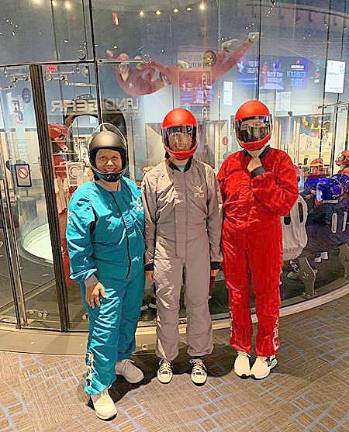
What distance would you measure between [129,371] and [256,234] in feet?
3.39

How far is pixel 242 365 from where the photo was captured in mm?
2236

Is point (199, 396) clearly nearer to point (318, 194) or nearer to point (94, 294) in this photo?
point (94, 294)

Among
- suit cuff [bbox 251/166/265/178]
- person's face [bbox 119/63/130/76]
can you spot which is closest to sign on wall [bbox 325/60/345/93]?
person's face [bbox 119/63/130/76]

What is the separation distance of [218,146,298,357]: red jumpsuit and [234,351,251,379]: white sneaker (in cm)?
5

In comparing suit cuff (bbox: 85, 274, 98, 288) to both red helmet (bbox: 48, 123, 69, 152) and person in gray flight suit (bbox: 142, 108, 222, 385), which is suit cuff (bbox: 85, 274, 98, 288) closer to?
person in gray flight suit (bbox: 142, 108, 222, 385)

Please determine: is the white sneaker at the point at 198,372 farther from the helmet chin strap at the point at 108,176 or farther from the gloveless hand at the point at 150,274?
the helmet chin strap at the point at 108,176

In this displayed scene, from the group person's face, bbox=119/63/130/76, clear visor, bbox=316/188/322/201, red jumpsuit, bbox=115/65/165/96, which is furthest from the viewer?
clear visor, bbox=316/188/322/201

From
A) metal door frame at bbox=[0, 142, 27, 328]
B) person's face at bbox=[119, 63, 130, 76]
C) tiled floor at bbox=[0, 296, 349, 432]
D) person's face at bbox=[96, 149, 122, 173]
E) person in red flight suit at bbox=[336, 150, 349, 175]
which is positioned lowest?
tiled floor at bbox=[0, 296, 349, 432]

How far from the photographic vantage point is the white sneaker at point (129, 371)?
7.22 ft

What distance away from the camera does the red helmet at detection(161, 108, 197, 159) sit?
2004 mm

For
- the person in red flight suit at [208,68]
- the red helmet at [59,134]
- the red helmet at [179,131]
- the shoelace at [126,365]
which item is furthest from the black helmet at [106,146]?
the person in red flight suit at [208,68]

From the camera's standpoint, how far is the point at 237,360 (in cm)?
228

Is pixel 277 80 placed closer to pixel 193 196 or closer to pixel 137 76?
pixel 137 76

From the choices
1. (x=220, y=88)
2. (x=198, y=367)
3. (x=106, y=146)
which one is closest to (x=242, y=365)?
(x=198, y=367)
